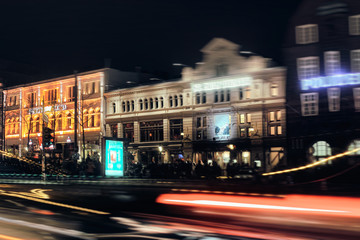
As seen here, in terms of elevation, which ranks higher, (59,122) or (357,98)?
(59,122)

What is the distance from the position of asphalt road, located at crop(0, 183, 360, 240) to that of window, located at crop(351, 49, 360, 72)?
354 inches

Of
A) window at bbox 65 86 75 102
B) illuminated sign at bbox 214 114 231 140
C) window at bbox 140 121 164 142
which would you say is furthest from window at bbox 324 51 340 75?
window at bbox 65 86 75 102

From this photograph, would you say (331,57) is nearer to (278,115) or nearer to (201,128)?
(278,115)

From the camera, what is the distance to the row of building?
22688 millimetres

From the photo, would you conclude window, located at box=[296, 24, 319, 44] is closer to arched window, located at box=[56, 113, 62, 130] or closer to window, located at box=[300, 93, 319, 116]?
window, located at box=[300, 93, 319, 116]

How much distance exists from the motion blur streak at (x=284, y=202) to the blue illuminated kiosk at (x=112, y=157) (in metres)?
10.8

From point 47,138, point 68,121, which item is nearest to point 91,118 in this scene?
point 68,121

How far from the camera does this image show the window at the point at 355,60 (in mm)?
21533

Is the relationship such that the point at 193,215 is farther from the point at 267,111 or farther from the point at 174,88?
the point at 174,88

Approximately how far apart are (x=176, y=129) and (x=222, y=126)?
21.4ft

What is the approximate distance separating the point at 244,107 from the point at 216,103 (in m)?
3.69

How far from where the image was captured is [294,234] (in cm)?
1155

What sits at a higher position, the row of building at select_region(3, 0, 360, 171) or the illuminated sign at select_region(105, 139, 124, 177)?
the row of building at select_region(3, 0, 360, 171)

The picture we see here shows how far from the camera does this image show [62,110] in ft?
227
